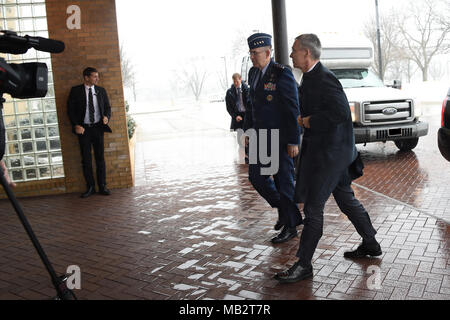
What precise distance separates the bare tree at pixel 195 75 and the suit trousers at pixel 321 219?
233 ft

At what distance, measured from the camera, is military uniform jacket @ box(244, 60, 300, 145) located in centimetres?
428

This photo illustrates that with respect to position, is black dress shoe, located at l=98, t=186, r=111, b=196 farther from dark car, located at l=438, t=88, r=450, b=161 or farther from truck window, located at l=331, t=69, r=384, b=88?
truck window, located at l=331, t=69, r=384, b=88

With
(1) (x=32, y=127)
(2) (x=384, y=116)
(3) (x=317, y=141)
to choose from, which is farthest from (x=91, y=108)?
(2) (x=384, y=116)

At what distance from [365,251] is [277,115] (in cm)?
150

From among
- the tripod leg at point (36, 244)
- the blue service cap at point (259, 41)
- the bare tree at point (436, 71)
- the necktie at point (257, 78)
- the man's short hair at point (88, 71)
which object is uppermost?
the bare tree at point (436, 71)

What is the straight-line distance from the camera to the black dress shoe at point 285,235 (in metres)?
4.58

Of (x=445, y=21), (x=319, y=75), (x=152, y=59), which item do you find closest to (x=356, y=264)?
(x=319, y=75)

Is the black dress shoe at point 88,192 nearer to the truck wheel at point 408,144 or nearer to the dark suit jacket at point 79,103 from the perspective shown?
the dark suit jacket at point 79,103

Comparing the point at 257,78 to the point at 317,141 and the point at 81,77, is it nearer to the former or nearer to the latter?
the point at 317,141

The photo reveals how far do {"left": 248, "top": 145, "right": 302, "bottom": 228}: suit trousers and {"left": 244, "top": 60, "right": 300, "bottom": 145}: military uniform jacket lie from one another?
0.19 meters

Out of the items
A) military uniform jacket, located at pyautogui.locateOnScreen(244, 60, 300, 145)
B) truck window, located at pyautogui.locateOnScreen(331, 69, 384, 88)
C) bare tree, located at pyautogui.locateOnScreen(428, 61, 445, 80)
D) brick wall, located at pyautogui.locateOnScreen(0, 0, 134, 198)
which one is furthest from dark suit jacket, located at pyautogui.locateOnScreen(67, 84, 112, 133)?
bare tree, located at pyautogui.locateOnScreen(428, 61, 445, 80)

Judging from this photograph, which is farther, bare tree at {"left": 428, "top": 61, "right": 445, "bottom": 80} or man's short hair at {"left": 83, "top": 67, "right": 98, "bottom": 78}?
bare tree at {"left": 428, "top": 61, "right": 445, "bottom": 80}

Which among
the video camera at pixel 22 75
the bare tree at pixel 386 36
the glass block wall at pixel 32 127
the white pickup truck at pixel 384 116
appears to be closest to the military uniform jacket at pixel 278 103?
the video camera at pixel 22 75

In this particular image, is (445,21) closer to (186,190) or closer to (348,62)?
(348,62)
